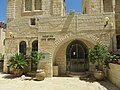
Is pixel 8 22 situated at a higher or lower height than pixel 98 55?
higher

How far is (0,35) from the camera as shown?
24.8 meters

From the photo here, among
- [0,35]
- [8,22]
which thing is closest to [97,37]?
[8,22]

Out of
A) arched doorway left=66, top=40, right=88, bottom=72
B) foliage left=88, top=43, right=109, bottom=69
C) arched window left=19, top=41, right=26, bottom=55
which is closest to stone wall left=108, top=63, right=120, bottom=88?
foliage left=88, top=43, right=109, bottom=69

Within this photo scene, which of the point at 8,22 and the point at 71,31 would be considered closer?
the point at 71,31

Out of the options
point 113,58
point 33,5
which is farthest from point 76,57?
point 33,5

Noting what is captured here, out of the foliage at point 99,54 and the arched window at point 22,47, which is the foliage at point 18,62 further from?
the foliage at point 99,54

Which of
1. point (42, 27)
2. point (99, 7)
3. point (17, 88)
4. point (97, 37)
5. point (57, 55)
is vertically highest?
point (99, 7)

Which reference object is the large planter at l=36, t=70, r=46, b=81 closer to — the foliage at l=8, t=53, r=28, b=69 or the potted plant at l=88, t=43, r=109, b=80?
the foliage at l=8, t=53, r=28, b=69

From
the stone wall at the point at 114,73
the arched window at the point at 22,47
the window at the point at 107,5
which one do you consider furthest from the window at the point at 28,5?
the stone wall at the point at 114,73

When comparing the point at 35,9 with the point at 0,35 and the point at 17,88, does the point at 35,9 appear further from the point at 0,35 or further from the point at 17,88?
the point at 0,35

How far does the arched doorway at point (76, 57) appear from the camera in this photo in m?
13.5

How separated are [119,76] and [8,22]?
1122cm

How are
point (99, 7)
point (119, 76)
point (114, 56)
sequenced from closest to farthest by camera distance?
point (119, 76) < point (114, 56) < point (99, 7)

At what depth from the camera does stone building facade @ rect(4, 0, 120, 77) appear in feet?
38.8
